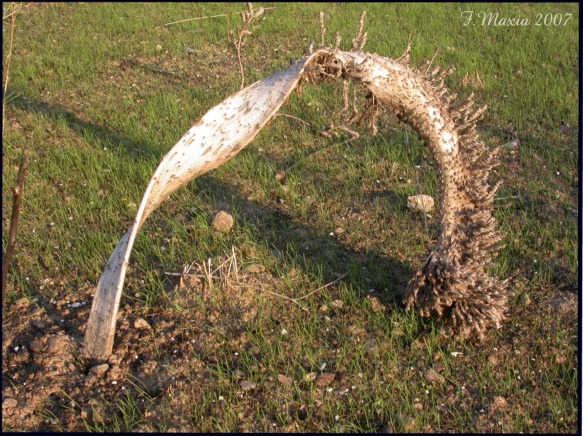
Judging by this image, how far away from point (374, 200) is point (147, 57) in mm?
3116

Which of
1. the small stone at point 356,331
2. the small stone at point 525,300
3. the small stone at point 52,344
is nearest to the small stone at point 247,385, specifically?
the small stone at point 356,331

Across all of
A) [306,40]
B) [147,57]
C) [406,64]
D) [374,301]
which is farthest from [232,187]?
[306,40]

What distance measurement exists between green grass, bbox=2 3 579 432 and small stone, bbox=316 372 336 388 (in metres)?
0.02

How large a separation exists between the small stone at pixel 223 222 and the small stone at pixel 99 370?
1.07m

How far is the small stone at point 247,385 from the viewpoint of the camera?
2.55 m

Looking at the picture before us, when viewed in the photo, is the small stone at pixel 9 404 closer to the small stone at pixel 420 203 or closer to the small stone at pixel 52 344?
the small stone at pixel 52 344

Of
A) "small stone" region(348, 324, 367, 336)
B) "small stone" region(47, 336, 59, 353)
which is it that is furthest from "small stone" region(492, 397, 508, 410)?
"small stone" region(47, 336, 59, 353)

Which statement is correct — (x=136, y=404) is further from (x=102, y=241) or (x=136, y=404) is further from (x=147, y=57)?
(x=147, y=57)

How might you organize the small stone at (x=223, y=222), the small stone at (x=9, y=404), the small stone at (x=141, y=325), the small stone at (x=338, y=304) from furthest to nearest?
1. the small stone at (x=223, y=222)
2. the small stone at (x=338, y=304)
3. the small stone at (x=141, y=325)
4. the small stone at (x=9, y=404)

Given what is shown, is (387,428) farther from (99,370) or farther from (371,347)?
(99,370)

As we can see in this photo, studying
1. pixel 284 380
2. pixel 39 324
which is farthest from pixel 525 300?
pixel 39 324

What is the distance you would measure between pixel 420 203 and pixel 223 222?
108cm

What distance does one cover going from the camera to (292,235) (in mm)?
3453

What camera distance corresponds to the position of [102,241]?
3.42 meters
